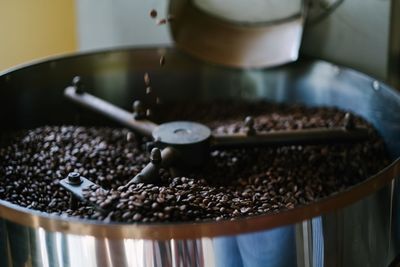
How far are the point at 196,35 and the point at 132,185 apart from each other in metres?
0.79

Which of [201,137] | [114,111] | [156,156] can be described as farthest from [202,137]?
[114,111]

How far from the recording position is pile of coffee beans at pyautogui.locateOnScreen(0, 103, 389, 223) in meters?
1.27

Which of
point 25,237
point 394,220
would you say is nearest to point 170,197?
point 25,237

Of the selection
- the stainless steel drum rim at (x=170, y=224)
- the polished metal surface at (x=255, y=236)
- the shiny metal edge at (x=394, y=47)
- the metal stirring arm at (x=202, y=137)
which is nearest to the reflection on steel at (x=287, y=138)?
the metal stirring arm at (x=202, y=137)

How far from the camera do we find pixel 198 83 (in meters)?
2.05

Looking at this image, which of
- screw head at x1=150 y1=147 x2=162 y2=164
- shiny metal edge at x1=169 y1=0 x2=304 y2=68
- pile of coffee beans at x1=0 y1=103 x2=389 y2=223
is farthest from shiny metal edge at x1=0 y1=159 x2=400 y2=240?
shiny metal edge at x1=169 y1=0 x2=304 y2=68

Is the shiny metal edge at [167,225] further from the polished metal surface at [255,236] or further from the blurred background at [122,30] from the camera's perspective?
the blurred background at [122,30]

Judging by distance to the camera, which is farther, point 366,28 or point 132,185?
point 366,28

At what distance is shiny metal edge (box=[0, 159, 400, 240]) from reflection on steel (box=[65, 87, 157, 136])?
56cm

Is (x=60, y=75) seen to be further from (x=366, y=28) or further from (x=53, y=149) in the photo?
(x=366, y=28)

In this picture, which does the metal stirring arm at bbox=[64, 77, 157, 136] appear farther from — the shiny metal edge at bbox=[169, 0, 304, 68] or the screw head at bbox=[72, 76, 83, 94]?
the shiny metal edge at bbox=[169, 0, 304, 68]

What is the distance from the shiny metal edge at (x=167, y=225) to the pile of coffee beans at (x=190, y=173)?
12 centimetres

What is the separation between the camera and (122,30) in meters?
2.18

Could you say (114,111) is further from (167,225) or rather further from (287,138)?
(167,225)
